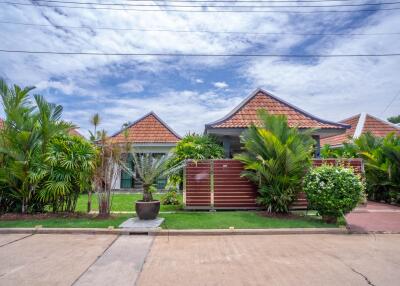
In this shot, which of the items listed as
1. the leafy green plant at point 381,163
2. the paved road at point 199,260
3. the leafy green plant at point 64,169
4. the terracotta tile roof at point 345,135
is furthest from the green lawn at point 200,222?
the terracotta tile roof at point 345,135

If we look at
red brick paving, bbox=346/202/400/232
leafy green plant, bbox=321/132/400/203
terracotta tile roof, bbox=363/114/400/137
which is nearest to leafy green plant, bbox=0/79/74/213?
red brick paving, bbox=346/202/400/232

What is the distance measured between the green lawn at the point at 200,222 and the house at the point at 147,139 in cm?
861

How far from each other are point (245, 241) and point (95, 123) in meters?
5.46

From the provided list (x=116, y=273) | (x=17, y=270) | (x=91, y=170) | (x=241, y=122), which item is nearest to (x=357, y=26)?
(x=241, y=122)

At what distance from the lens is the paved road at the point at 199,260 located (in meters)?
3.94

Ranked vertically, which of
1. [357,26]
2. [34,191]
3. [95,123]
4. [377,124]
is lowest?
[34,191]

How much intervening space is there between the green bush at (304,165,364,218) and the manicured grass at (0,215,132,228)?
217 inches

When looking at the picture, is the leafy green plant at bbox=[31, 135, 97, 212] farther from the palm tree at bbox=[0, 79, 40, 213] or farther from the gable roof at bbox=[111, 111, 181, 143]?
the gable roof at bbox=[111, 111, 181, 143]

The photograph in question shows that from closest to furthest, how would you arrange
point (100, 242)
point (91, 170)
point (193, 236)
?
point (100, 242)
point (193, 236)
point (91, 170)

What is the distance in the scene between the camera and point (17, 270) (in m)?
4.21

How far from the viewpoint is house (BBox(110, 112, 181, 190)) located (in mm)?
17031

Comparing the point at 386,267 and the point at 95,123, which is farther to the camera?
the point at 95,123

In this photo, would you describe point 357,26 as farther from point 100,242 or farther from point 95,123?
point 100,242

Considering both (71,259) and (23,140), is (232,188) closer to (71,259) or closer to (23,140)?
(71,259)
